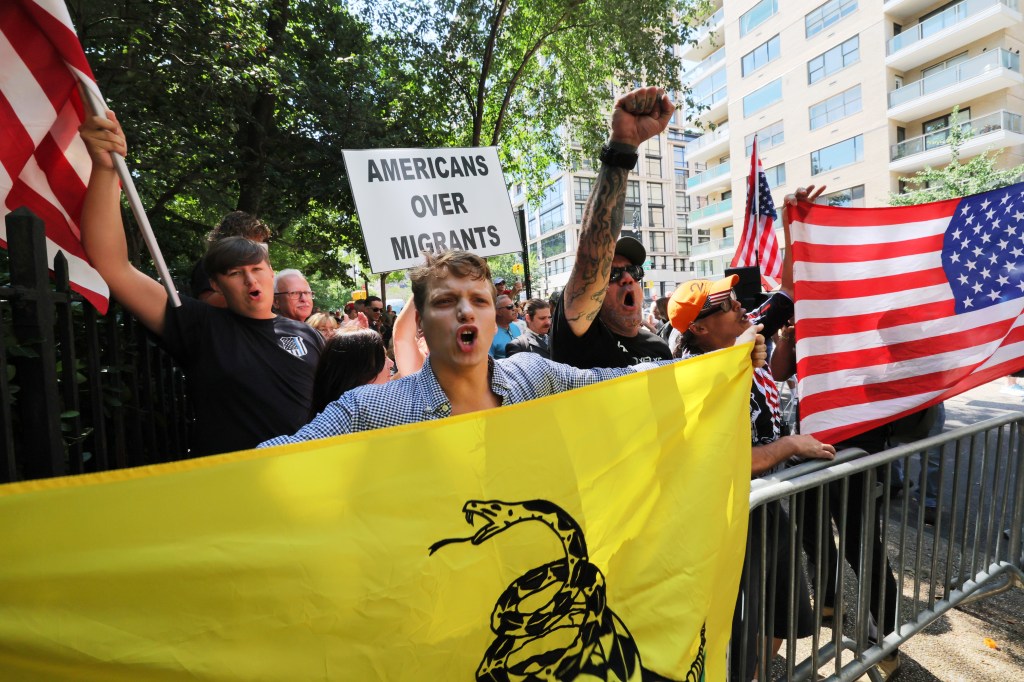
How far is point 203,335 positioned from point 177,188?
9620 millimetres

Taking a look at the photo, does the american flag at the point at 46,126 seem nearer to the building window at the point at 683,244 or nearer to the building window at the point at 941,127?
the building window at the point at 941,127

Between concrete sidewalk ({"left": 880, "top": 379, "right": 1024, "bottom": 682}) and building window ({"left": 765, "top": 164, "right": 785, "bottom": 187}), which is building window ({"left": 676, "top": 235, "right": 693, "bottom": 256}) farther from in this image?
concrete sidewalk ({"left": 880, "top": 379, "right": 1024, "bottom": 682})

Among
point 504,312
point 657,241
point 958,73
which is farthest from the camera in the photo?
point 657,241

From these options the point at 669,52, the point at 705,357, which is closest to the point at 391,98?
the point at 669,52

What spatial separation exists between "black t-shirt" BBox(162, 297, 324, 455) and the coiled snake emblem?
1.39 metres

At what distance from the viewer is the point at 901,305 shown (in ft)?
10.3

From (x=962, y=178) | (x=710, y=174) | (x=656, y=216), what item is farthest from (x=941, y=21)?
(x=656, y=216)

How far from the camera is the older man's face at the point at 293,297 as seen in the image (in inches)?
169

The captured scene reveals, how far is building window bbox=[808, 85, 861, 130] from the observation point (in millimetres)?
31688

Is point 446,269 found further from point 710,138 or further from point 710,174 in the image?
point 710,138

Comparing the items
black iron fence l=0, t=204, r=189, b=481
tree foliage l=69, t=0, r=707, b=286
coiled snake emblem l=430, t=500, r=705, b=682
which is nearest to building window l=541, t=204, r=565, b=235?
tree foliage l=69, t=0, r=707, b=286

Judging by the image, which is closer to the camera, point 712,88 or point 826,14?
point 826,14

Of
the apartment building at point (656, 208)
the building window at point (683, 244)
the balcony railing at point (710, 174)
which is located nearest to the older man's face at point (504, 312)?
the balcony railing at point (710, 174)

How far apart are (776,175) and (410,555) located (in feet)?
133
